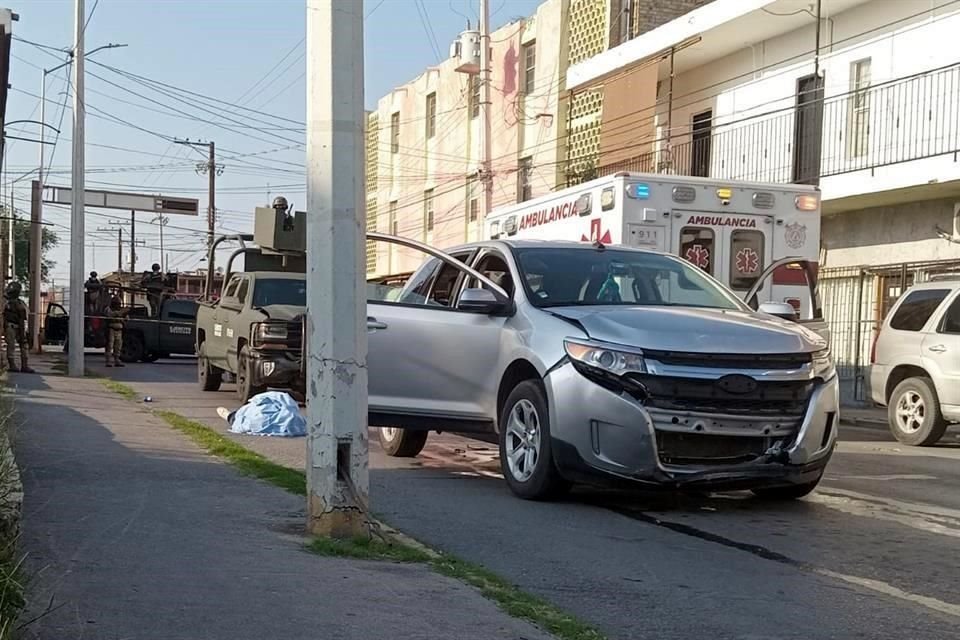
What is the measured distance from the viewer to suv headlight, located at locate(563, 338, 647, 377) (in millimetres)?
6625

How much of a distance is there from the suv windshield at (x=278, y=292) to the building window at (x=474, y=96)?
58.5 ft

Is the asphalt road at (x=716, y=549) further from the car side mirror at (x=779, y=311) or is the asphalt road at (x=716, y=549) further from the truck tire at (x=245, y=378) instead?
the truck tire at (x=245, y=378)

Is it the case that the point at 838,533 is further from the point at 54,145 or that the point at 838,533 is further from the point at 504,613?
the point at 54,145

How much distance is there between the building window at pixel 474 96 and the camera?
31.9 m

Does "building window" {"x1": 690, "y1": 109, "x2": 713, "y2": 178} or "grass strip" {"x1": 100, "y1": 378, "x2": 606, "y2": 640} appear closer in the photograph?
"grass strip" {"x1": 100, "y1": 378, "x2": 606, "y2": 640}

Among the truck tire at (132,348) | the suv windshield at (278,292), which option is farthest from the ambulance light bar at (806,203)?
the truck tire at (132,348)

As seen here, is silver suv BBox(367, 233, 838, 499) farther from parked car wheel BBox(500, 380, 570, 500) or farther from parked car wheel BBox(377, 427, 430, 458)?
parked car wheel BBox(377, 427, 430, 458)

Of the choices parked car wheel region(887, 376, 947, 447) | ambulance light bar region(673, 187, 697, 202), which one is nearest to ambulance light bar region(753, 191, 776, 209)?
ambulance light bar region(673, 187, 697, 202)

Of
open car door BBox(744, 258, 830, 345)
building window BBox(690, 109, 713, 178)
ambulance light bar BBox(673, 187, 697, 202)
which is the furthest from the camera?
building window BBox(690, 109, 713, 178)

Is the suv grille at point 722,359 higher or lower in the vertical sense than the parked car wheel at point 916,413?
higher

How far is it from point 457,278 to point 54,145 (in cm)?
4023

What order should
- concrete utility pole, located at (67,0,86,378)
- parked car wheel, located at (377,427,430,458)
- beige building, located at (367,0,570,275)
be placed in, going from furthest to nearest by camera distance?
beige building, located at (367,0,570,275), concrete utility pole, located at (67,0,86,378), parked car wheel, located at (377,427,430,458)

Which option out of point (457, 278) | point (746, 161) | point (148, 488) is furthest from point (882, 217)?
point (148, 488)

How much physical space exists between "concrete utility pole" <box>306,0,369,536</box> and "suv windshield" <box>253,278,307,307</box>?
30.8 ft
